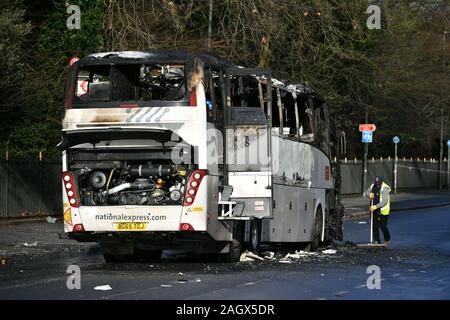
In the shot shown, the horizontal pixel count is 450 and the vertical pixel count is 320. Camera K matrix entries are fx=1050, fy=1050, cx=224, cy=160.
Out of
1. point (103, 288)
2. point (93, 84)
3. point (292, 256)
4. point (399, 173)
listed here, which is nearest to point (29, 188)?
point (292, 256)

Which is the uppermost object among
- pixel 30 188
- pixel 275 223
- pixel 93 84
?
pixel 93 84

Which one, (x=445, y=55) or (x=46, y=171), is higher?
(x=445, y=55)

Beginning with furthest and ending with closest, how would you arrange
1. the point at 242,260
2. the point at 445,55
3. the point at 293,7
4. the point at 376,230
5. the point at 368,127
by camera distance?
the point at 445,55
the point at 368,127
the point at 293,7
the point at 376,230
the point at 242,260

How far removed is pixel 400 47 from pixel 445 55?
495 inches

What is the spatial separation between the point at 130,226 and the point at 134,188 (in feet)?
2.11

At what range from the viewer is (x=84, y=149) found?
17.3 meters

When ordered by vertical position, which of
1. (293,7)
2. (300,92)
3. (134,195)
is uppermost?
(293,7)

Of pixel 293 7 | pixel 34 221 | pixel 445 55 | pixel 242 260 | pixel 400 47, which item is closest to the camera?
pixel 242 260

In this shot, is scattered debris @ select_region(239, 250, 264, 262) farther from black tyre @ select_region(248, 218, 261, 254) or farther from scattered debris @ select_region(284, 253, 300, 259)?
scattered debris @ select_region(284, 253, 300, 259)

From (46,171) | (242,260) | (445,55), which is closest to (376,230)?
(242,260)

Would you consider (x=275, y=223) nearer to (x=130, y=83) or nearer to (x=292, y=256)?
(x=292, y=256)

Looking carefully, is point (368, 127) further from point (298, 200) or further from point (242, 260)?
point (242, 260)

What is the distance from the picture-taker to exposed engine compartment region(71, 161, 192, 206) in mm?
17078

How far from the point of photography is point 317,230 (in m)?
23.6
